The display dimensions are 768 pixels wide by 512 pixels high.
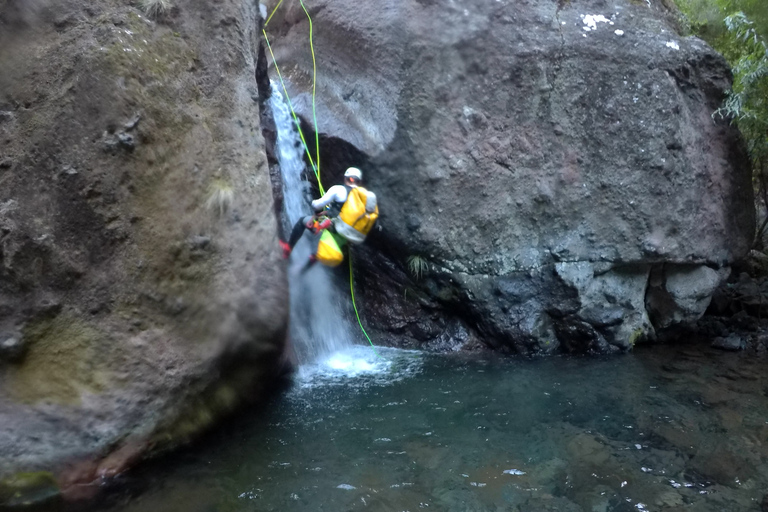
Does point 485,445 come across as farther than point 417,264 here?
No

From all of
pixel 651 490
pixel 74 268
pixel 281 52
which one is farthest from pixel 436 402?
pixel 281 52

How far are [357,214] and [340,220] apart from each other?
0.81 ft

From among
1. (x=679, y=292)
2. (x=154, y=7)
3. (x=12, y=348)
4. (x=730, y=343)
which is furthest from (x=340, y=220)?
(x=730, y=343)

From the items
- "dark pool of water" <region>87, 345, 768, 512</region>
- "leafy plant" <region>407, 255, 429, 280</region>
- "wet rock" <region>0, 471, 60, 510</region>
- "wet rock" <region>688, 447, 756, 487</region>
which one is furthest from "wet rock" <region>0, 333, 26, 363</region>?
"wet rock" <region>688, 447, 756, 487</region>

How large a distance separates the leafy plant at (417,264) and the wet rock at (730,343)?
429 centimetres

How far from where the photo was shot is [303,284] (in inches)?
303

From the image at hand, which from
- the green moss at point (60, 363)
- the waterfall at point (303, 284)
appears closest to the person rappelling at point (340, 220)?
the waterfall at point (303, 284)

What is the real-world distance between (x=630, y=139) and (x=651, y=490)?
4.93 metres

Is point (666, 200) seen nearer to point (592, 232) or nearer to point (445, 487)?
point (592, 232)

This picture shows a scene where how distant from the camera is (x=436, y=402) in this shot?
6.25 meters

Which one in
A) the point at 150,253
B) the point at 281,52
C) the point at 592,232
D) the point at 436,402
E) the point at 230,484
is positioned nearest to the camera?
the point at 230,484

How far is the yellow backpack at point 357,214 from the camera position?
277 inches

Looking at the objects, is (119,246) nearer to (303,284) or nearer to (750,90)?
(303,284)

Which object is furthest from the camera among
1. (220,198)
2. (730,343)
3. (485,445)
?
(730,343)
